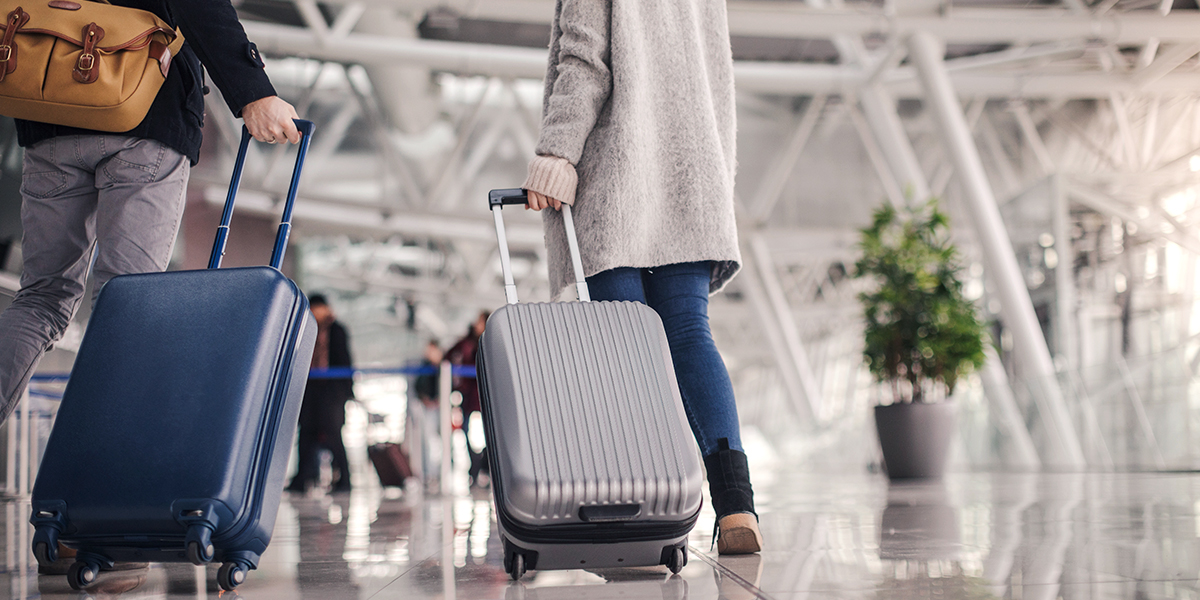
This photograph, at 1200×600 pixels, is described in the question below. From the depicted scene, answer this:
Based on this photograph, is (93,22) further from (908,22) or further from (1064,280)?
(1064,280)

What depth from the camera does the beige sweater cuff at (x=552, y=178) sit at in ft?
7.63

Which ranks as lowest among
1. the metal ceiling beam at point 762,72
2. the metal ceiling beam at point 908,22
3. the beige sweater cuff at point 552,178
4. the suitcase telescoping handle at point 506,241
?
the suitcase telescoping handle at point 506,241

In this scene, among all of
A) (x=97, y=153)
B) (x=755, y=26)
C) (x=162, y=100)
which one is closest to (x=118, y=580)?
(x=97, y=153)

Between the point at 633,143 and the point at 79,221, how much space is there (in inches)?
57.7

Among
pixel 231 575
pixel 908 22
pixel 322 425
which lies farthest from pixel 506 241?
pixel 908 22

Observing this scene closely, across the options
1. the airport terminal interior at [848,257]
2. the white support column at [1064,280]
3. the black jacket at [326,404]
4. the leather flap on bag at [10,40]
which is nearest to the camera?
the airport terminal interior at [848,257]

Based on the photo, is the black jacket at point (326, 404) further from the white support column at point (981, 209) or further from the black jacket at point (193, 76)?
the white support column at point (981, 209)

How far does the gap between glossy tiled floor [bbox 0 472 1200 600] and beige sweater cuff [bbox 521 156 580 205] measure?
92 cm

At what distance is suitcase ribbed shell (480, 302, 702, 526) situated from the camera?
1.76m

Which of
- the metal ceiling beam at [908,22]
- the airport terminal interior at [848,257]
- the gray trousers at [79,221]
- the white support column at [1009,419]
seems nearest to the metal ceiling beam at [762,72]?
the airport terminal interior at [848,257]

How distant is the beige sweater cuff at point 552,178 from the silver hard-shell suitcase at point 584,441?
41cm

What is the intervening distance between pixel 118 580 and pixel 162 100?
120cm

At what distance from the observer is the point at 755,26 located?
10.9 metres

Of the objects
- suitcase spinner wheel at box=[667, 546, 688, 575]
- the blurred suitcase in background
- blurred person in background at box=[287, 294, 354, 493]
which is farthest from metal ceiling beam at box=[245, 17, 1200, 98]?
suitcase spinner wheel at box=[667, 546, 688, 575]
